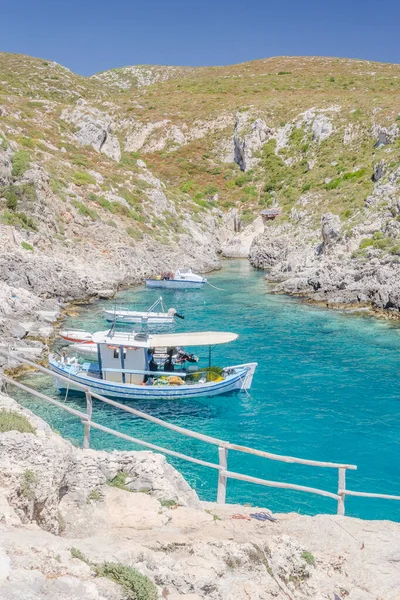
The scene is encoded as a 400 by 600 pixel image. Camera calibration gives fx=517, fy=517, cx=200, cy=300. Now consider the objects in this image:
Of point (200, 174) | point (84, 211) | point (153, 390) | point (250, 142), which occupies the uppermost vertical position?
point (250, 142)

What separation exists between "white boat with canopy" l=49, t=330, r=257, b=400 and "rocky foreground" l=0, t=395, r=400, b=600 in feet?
46.6

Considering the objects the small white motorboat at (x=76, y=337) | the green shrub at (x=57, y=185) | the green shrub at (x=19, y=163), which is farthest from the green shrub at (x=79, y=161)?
the small white motorboat at (x=76, y=337)

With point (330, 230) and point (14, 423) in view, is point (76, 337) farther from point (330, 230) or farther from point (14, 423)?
point (330, 230)

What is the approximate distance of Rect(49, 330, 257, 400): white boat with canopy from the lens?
2436cm

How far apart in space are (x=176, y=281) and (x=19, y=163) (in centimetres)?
1962

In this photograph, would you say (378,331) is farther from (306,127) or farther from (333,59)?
(333,59)

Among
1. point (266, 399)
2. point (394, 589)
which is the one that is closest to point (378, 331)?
point (266, 399)

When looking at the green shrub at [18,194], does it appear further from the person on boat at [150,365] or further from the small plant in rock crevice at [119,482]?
the small plant in rock crevice at [119,482]

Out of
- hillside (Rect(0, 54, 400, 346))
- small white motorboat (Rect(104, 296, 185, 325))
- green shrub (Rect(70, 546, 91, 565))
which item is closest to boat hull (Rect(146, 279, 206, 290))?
hillside (Rect(0, 54, 400, 346))

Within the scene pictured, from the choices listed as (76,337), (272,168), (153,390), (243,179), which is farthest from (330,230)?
(243,179)

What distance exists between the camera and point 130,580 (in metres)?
5.64

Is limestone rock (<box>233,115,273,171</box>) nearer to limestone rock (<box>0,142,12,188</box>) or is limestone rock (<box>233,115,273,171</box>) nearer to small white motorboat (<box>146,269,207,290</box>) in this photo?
small white motorboat (<box>146,269,207,290</box>)

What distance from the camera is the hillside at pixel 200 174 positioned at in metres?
49.2

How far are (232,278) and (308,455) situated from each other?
1586 inches
